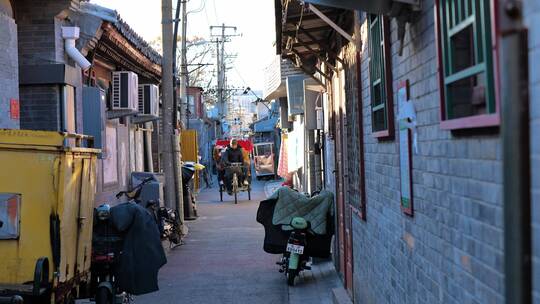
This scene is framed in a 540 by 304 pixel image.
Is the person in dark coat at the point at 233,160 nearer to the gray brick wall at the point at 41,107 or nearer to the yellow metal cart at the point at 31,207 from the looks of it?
the gray brick wall at the point at 41,107

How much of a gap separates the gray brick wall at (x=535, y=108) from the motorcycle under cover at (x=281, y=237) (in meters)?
7.41

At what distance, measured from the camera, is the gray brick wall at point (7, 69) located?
727cm

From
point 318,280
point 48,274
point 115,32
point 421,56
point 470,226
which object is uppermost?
point 115,32

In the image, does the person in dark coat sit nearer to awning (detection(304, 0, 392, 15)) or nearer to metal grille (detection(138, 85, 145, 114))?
metal grille (detection(138, 85, 145, 114))

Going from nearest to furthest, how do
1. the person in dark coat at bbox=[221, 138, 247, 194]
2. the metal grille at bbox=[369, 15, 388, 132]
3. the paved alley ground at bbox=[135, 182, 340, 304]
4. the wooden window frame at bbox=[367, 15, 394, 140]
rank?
the wooden window frame at bbox=[367, 15, 394, 140] < the metal grille at bbox=[369, 15, 388, 132] < the paved alley ground at bbox=[135, 182, 340, 304] < the person in dark coat at bbox=[221, 138, 247, 194]

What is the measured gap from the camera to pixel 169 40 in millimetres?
14016

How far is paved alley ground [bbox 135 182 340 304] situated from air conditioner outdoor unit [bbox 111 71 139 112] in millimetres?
2866

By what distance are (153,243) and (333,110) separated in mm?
3788

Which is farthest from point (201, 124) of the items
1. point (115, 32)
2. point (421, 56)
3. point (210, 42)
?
point (421, 56)

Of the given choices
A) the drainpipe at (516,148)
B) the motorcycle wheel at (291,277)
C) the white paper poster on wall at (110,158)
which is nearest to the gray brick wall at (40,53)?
the white paper poster on wall at (110,158)

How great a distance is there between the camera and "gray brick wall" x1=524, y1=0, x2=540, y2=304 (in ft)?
6.39

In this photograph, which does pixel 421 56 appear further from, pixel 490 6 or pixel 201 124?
pixel 201 124

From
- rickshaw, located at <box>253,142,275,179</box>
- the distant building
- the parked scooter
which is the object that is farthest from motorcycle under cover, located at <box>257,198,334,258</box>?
rickshaw, located at <box>253,142,275,179</box>

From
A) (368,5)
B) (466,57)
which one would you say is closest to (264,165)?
(368,5)
